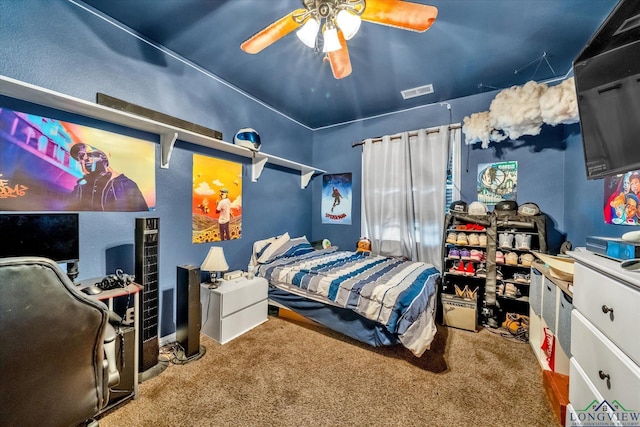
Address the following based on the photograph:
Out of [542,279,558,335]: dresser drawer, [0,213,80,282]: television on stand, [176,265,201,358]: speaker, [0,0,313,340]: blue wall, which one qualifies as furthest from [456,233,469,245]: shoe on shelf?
[0,213,80,282]: television on stand

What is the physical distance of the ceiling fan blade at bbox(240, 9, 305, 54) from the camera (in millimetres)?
1478

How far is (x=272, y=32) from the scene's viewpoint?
61.6 inches

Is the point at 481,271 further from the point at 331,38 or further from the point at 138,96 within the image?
the point at 138,96

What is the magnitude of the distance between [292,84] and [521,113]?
8.04ft

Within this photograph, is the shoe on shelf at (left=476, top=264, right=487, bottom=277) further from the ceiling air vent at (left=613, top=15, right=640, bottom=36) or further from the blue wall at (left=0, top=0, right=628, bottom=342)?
the ceiling air vent at (left=613, top=15, right=640, bottom=36)

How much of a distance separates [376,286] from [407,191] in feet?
5.63

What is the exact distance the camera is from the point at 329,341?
231 centimetres

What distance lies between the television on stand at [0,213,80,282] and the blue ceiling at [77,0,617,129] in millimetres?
1606

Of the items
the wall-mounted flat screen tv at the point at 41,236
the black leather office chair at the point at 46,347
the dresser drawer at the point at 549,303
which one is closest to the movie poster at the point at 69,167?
the wall-mounted flat screen tv at the point at 41,236

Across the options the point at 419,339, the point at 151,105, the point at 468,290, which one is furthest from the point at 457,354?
the point at 151,105

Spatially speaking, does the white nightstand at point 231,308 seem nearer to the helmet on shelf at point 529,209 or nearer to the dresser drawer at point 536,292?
the dresser drawer at point 536,292

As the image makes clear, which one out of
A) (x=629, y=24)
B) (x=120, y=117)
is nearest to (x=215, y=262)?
(x=120, y=117)

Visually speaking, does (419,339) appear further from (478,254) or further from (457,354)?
(478,254)

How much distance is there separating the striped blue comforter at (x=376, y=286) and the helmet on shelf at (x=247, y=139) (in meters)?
1.45
